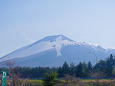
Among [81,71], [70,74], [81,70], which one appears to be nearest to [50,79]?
[70,74]

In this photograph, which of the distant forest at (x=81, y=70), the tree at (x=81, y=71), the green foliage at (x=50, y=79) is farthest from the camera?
the distant forest at (x=81, y=70)

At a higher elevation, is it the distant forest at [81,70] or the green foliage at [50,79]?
the distant forest at [81,70]

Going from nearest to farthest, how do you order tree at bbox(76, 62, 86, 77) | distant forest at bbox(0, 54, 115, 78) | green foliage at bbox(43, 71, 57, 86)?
green foliage at bbox(43, 71, 57, 86)
tree at bbox(76, 62, 86, 77)
distant forest at bbox(0, 54, 115, 78)

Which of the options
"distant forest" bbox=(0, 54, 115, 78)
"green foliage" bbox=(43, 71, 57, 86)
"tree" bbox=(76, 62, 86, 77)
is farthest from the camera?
"distant forest" bbox=(0, 54, 115, 78)

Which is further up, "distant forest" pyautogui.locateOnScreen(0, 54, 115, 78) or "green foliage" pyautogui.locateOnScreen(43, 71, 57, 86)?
"distant forest" pyautogui.locateOnScreen(0, 54, 115, 78)

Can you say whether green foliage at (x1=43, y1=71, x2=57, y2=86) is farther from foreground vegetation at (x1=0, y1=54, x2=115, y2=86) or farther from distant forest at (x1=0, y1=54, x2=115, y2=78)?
distant forest at (x1=0, y1=54, x2=115, y2=78)

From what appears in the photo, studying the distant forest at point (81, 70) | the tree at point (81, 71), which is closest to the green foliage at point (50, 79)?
the distant forest at point (81, 70)

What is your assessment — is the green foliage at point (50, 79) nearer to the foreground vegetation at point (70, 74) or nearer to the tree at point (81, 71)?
the foreground vegetation at point (70, 74)

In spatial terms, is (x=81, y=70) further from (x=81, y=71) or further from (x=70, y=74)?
(x=70, y=74)

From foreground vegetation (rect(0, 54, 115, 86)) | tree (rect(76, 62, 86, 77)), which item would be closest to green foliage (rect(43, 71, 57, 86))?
foreground vegetation (rect(0, 54, 115, 86))

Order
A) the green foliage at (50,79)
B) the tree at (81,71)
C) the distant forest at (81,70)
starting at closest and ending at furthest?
the green foliage at (50,79) < the tree at (81,71) < the distant forest at (81,70)

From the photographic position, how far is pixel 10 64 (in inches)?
885

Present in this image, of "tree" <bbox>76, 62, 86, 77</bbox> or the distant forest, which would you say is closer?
"tree" <bbox>76, 62, 86, 77</bbox>

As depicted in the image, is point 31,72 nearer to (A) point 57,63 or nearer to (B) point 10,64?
(B) point 10,64
